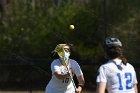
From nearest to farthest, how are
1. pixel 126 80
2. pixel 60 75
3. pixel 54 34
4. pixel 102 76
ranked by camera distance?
pixel 102 76 < pixel 126 80 < pixel 60 75 < pixel 54 34

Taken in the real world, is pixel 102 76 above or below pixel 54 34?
below

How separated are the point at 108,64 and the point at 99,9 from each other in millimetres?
13036

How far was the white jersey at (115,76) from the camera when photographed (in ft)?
19.2

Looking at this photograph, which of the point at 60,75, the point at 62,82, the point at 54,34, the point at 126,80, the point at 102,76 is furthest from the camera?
the point at 54,34

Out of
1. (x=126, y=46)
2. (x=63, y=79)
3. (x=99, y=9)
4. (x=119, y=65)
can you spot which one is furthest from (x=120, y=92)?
(x=99, y=9)

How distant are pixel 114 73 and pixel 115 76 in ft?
0.11

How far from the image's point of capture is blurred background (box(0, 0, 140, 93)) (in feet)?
56.1

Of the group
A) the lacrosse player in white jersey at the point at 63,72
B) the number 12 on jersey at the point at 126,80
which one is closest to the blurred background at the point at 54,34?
the lacrosse player in white jersey at the point at 63,72

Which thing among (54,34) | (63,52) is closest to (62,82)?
(63,52)

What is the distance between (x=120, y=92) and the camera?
19.4 ft

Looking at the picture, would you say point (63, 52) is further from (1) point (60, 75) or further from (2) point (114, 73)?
(2) point (114, 73)

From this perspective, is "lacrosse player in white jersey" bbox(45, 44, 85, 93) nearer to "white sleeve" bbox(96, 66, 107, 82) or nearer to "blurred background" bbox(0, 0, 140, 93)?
"white sleeve" bbox(96, 66, 107, 82)

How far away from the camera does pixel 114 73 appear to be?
19.3 feet

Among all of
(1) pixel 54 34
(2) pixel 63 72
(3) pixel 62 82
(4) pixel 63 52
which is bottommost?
(3) pixel 62 82
